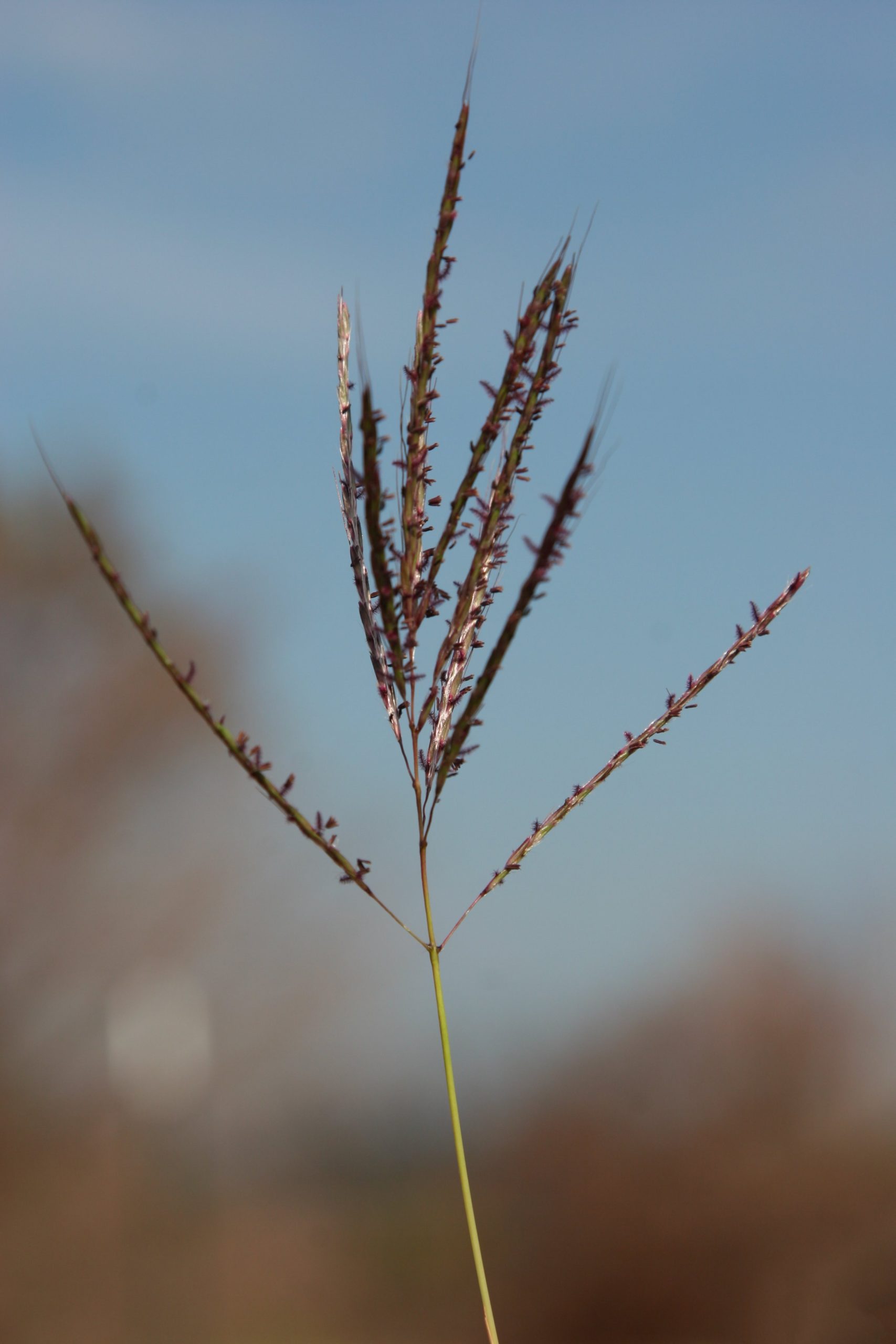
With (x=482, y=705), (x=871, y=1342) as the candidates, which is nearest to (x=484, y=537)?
(x=482, y=705)

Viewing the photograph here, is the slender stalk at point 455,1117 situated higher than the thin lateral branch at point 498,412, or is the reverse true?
the thin lateral branch at point 498,412

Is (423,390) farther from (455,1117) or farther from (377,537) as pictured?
(455,1117)

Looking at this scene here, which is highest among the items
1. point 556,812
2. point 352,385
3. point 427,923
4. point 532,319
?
point 352,385

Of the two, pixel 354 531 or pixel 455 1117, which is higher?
pixel 354 531

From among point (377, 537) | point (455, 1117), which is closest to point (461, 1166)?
point (455, 1117)

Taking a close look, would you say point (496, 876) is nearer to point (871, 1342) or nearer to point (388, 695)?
point (388, 695)
